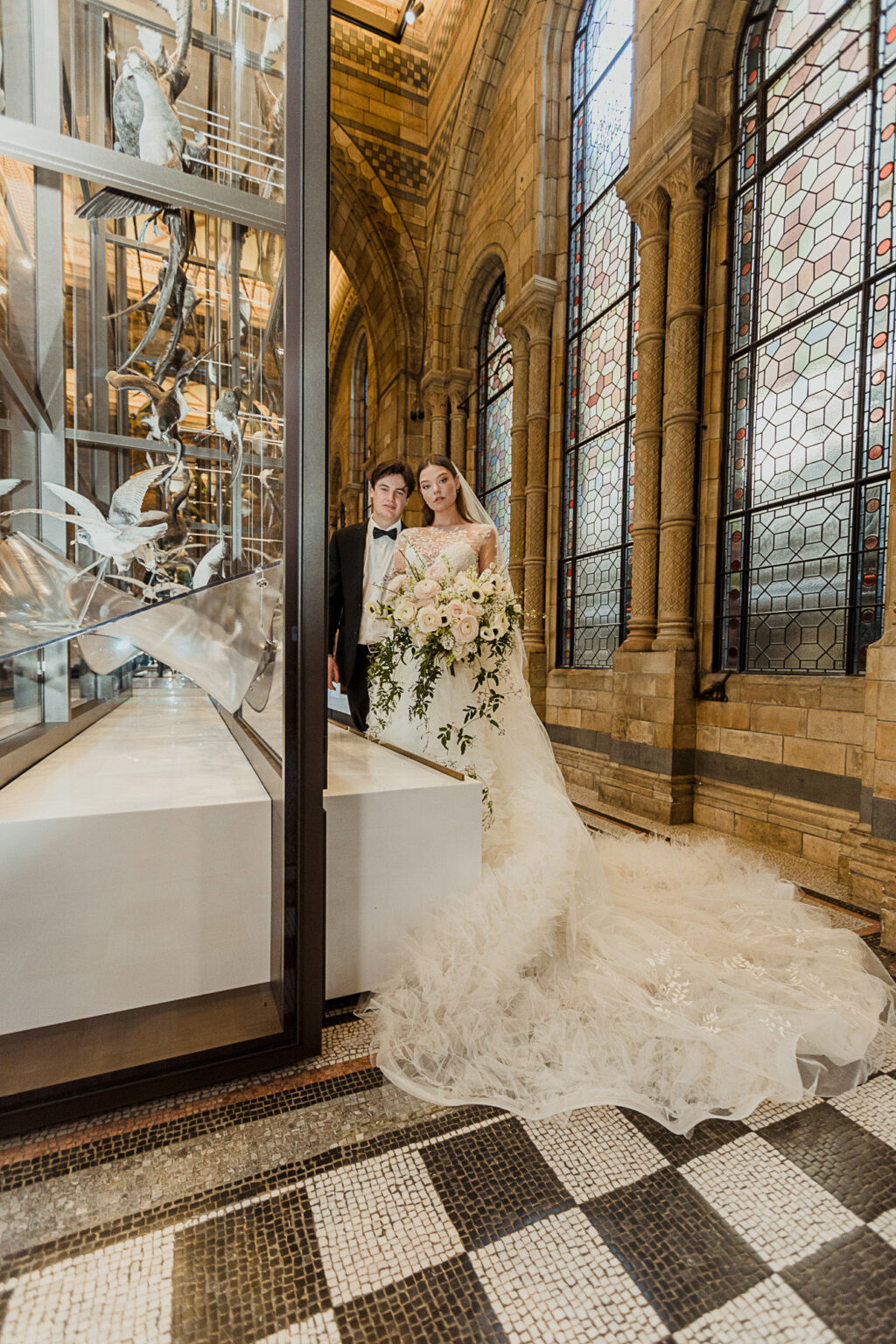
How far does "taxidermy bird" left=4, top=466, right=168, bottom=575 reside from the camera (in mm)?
1340

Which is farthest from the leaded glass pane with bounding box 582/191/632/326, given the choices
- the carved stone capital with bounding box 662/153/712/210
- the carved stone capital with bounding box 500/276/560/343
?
the carved stone capital with bounding box 662/153/712/210

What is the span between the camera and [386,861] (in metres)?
1.87

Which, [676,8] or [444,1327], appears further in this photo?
[676,8]

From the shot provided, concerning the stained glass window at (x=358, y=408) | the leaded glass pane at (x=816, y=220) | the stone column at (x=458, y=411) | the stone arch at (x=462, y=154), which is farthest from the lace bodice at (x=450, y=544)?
the stained glass window at (x=358, y=408)

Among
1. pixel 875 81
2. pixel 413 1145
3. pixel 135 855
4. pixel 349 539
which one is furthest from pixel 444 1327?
pixel 875 81

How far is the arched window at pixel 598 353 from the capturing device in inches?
216

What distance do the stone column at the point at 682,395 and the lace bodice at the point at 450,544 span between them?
6.62ft

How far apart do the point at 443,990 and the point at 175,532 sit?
1393mm

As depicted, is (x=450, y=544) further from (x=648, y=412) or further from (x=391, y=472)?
(x=648, y=412)

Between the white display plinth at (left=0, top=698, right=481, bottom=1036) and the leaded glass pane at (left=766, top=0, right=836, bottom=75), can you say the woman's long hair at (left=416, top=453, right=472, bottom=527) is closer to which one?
the white display plinth at (left=0, top=698, right=481, bottom=1036)

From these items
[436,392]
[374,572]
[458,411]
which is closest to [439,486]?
[374,572]

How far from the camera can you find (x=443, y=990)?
1.66 m

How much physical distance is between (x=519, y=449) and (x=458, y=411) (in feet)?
7.82

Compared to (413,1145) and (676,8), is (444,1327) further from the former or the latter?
(676,8)
